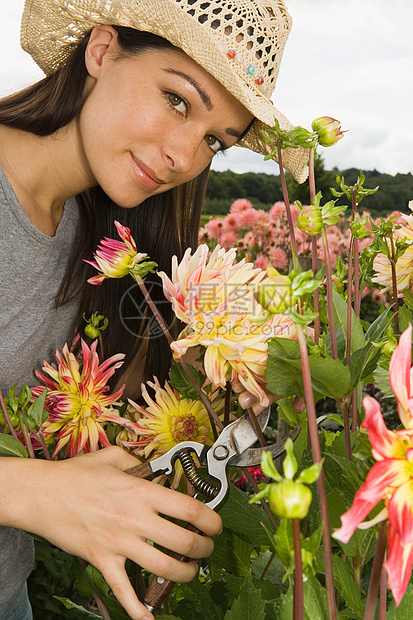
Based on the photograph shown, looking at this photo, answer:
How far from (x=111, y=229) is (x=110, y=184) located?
236 mm

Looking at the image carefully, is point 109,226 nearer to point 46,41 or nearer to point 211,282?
point 46,41

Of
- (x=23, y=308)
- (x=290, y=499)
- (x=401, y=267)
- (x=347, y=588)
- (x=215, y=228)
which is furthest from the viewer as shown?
(x=215, y=228)

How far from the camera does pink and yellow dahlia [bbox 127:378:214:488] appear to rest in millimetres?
488

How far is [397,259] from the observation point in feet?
1.74

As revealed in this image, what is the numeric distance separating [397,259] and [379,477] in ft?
1.22

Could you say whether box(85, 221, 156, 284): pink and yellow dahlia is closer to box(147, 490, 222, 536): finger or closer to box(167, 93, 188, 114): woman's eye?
box(147, 490, 222, 536): finger

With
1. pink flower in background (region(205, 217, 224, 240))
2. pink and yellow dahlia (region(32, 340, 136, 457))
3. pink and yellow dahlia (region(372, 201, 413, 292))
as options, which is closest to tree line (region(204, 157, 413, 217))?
pink flower in background (region(205, 217, 224, 240))

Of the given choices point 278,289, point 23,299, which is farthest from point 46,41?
point 278,289

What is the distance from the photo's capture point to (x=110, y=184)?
2.83 ft

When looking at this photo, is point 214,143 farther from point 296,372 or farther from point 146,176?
point 296,372

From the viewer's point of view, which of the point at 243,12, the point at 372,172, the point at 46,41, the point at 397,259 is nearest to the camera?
the point at 397,259

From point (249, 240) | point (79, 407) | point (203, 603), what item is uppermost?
point (249, 240)

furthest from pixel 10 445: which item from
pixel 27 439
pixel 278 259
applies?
pixel 278 259

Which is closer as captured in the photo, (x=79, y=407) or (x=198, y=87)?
(x=79, y=407)
